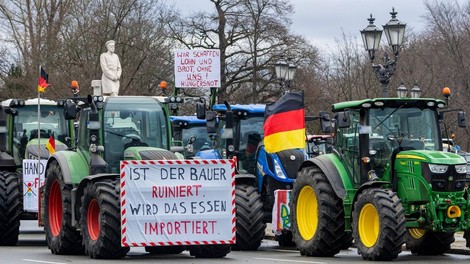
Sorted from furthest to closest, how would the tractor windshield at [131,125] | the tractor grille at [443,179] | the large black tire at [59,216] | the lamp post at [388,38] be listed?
the lamp post at [388,38], the tractor windshield at [131,125], the large black tire at [59,216], the tractor grille at [443,179]

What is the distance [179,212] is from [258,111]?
5.69 meters

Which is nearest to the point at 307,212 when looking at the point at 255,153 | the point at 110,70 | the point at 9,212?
the point at 255,153

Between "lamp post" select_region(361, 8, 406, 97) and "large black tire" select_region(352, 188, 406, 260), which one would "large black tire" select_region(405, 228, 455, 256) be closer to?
"large black tire" select_region(352, 188, 406, 260)

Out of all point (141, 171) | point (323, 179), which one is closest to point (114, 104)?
point (141, 171)

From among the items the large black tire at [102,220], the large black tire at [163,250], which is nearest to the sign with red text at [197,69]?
the large black tire at [163,250]

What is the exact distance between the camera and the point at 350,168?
19.5 m

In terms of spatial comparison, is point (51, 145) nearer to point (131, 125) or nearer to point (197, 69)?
point (131, 125)

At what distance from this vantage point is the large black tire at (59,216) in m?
19.6

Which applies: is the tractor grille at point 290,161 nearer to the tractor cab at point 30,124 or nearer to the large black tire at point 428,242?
the large black tire at point 428,242

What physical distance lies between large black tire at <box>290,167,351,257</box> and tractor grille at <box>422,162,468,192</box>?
1.78 metres

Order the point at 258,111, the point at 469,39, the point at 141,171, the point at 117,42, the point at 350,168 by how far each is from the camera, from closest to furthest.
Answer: the point at 141,171 → the point at 350,168 → the point at 258,111 → the point at 117,42 → the point at 469,39

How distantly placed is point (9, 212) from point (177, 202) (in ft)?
16.6

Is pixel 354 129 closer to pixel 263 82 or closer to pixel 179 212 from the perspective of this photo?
pixel 179 212

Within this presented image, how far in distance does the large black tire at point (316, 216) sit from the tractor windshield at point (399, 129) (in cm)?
115
